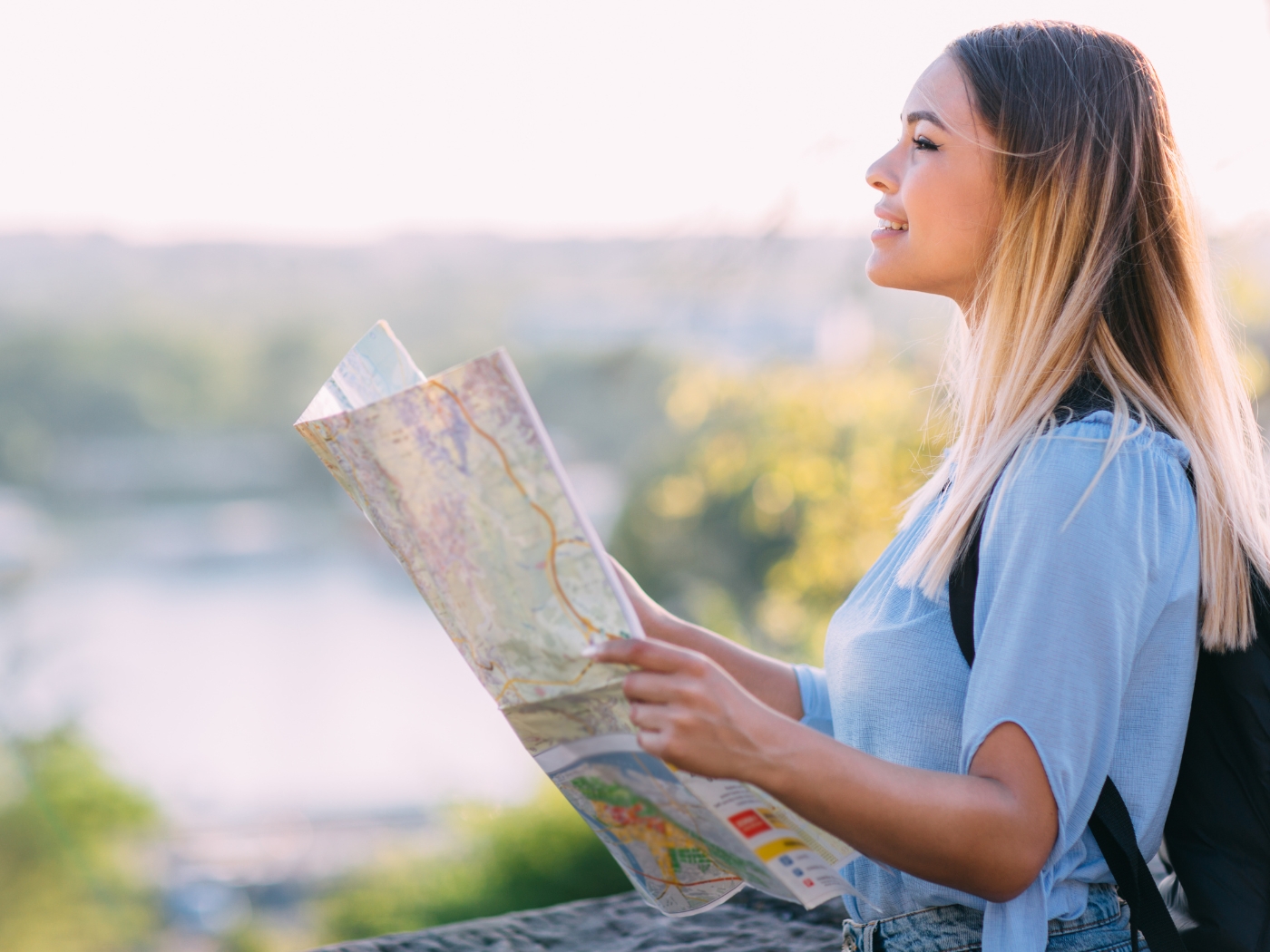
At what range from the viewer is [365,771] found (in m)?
17.8

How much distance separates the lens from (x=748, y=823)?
874mm

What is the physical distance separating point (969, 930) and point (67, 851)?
24.9ft

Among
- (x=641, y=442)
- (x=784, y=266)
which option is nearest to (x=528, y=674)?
(x=784, y=266)

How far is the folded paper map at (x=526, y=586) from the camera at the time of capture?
795mm

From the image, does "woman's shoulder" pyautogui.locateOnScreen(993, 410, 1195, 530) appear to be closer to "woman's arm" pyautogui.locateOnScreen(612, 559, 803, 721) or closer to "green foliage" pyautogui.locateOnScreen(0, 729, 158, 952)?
"woman's arm" pyautogui.locateOnScreen(612, 559, 803, 721)

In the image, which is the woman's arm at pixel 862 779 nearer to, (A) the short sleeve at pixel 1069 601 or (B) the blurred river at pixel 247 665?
(A) the short sleeve at pixel 1069 601

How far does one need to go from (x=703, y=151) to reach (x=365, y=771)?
1251cm

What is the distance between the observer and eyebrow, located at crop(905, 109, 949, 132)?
1154mm

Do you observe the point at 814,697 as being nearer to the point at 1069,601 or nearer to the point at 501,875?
the point at 1069,601

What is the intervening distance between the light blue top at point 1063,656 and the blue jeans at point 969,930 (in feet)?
0.04

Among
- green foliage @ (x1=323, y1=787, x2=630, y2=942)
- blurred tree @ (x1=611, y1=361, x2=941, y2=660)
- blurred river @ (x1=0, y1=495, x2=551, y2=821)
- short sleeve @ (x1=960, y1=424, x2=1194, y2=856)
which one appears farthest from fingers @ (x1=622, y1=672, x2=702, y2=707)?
blurred river @ (x1=0, y1=495, x2=551, y2=821)

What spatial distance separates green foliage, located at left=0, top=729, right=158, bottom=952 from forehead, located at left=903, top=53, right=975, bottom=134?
22.9ft

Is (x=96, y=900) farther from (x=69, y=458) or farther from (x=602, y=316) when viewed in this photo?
(x=69, y=458)

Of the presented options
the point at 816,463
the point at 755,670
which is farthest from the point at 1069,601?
the point at 816,463
